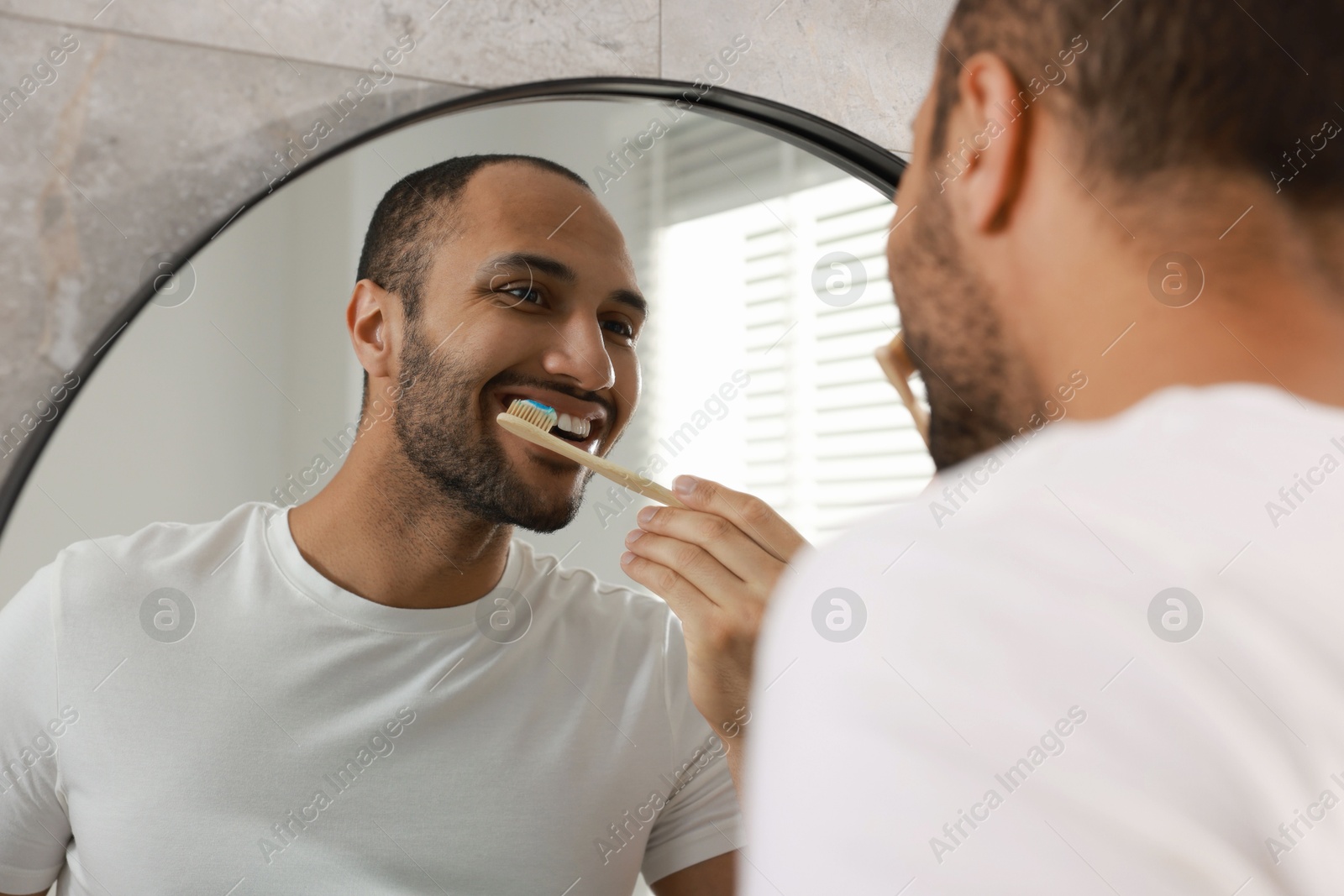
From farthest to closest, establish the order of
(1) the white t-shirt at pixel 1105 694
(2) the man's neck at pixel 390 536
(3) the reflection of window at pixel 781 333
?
(3) the reflection of window at pixel 781 333 → (2) the man's neck at pixel 390 536 → (1) the white t-shirt at pixel 1105 694

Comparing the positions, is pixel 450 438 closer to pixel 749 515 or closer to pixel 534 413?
pixel 534 413

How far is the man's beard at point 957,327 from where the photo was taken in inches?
16.7

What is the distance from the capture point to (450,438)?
50 cm

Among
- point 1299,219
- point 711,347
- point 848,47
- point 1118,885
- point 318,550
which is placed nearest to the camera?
point 1118,885

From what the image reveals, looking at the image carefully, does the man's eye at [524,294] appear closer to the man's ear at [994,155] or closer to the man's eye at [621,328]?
the man's eye at [621,328]

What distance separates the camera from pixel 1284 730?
9.9 inches

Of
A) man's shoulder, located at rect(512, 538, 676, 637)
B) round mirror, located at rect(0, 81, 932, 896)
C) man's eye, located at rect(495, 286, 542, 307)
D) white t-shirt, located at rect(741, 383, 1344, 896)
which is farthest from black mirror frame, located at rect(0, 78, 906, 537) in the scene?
white t-shirt, located at rect(741, 383, 1344, 896)

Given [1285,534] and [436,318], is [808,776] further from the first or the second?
[436,318]

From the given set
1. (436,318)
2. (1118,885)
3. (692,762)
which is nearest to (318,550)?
(436,318)

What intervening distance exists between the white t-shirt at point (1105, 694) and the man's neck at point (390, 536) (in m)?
0.25

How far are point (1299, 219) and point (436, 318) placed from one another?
14.9 inches

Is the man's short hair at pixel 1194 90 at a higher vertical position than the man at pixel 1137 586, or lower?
higher

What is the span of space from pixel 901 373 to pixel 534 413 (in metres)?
0.28

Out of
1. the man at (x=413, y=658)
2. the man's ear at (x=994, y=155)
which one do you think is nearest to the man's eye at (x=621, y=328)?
the man at (x=413, y=658)
